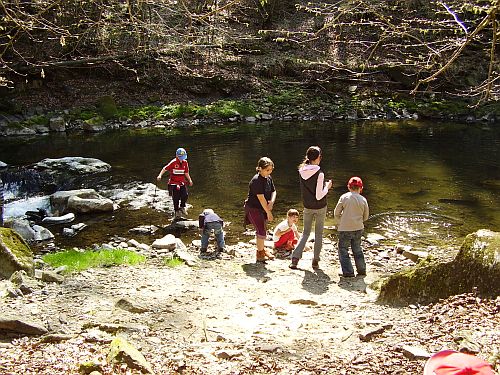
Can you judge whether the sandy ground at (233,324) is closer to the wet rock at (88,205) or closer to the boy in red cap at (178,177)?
the boy in red cap at (178,177)

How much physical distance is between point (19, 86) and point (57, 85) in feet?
7.28

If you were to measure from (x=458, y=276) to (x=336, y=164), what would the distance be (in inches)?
499

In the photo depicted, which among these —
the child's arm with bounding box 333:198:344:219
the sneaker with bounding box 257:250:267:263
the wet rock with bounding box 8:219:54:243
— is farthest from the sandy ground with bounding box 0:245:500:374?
the wet rock with bounding box 8:219:54:243

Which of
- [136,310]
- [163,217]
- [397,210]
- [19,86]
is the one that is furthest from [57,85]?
[136,310]

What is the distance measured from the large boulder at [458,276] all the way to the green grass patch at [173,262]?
11.2 feet

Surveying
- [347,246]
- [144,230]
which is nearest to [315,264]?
[347,246]

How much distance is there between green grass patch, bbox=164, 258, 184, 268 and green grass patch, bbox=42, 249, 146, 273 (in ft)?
1.51

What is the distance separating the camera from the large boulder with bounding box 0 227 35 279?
6.93 m

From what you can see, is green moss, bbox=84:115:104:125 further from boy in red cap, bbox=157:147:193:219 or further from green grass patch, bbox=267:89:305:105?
boy in red cap, bbox=157:147:193:219

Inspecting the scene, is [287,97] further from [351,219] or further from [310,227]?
[351,219]

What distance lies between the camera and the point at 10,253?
23.2 feet

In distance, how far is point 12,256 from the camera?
7008 mm

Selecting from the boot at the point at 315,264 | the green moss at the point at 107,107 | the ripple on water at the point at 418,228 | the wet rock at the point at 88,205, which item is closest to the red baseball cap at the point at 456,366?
the boot at the point at 315,264

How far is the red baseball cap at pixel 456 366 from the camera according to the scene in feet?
10.1
